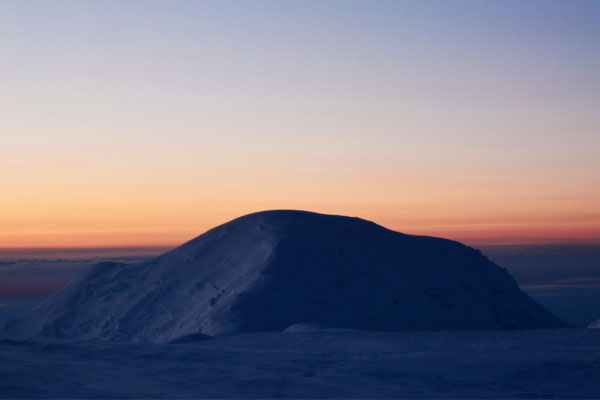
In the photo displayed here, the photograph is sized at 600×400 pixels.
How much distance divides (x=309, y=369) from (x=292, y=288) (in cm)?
1210

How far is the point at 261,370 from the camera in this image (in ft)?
36.2

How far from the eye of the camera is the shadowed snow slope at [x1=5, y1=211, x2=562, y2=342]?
22.5 m

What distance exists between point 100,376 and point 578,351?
9.01 metres

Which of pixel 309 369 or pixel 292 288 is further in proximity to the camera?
pixel 292 288

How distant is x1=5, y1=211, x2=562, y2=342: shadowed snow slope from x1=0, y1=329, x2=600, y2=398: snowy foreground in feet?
25.6

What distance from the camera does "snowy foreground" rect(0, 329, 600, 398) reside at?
9.49 m

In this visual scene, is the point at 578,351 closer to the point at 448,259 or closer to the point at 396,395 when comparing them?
the point at 396,395

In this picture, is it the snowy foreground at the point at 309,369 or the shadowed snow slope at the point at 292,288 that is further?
the shadowed snow slope at the point at 292,288

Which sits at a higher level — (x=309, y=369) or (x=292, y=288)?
(x=292, y=288)

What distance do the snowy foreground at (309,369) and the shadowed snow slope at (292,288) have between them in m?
7.79

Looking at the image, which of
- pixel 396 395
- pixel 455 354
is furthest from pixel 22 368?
pixel 455 354

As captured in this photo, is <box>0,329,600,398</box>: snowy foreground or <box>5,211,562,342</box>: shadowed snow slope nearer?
<box>0,329,600,398</box>: snowy foreground

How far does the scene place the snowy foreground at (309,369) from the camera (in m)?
9.49

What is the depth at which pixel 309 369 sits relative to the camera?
443 inches
